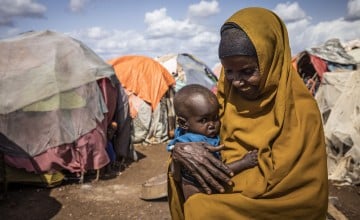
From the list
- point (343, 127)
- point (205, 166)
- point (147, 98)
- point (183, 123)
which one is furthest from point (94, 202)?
point (147, 98)

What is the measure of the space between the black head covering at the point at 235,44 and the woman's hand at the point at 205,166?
456 millimetres

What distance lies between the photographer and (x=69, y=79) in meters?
6.56

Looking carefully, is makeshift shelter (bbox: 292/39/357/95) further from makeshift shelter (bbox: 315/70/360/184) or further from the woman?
the woman

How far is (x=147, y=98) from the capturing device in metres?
10.2

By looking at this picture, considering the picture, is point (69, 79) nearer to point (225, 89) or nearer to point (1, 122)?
point (1, 122)

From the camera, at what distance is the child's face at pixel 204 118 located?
1831 millimetres

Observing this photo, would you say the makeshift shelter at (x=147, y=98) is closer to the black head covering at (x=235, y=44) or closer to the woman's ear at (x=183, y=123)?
the woman's ear at (x=183, y=123)

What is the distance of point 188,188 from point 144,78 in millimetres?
8899

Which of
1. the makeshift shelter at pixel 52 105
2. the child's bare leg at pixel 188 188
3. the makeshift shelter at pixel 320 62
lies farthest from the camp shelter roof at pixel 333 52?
the child's bare leg at pixel 188 188

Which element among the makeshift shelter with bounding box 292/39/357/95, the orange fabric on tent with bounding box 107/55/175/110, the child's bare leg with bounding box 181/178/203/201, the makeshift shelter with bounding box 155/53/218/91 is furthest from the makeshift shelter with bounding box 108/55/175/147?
the child's bare leg with bounding box 181/178/203/201

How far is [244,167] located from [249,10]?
30.8 inches

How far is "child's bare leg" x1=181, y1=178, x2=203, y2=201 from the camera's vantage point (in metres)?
1.70

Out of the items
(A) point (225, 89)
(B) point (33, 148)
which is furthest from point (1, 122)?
(A) point (225, 89)

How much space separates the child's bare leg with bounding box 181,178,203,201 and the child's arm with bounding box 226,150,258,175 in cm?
21
